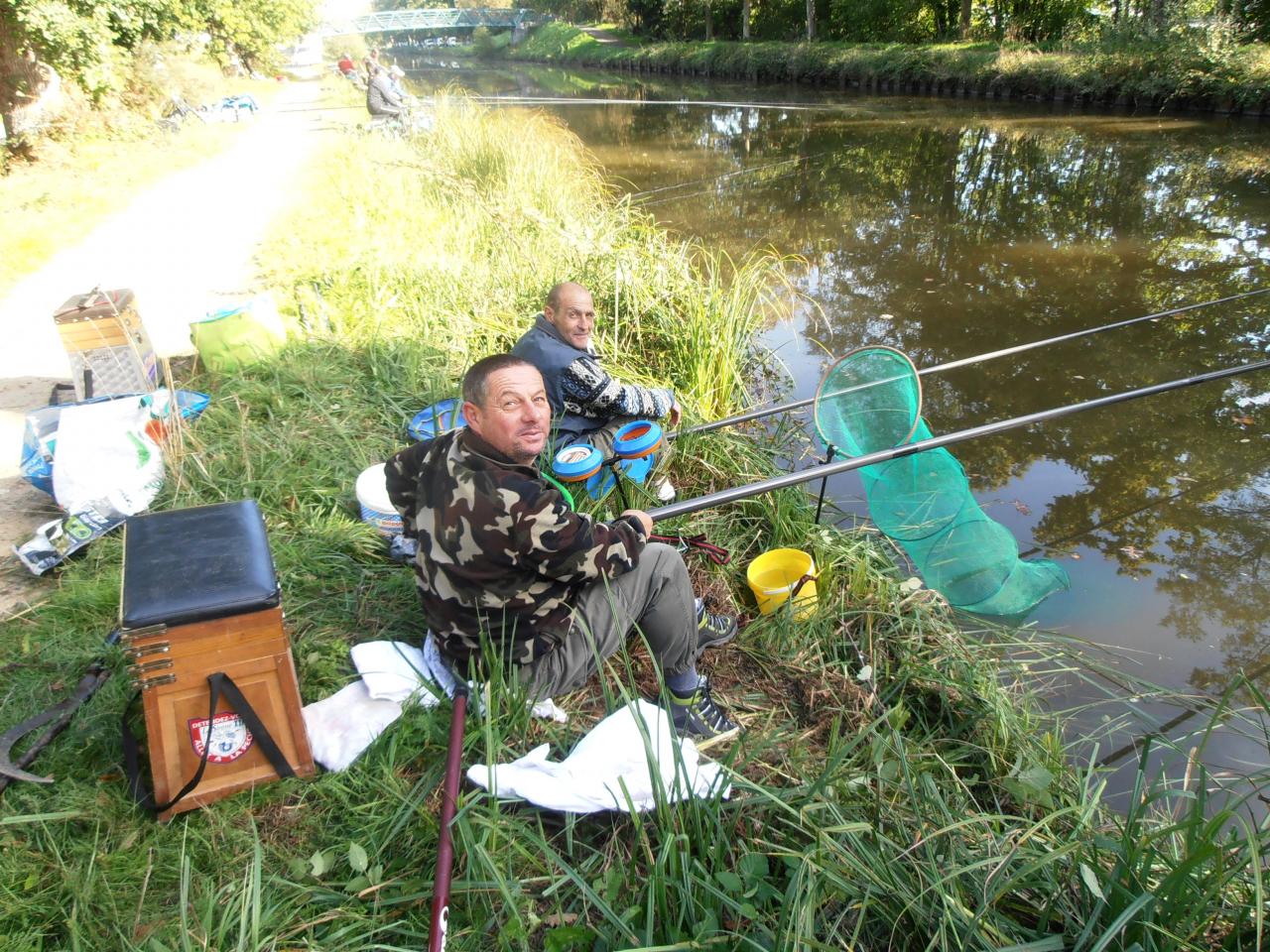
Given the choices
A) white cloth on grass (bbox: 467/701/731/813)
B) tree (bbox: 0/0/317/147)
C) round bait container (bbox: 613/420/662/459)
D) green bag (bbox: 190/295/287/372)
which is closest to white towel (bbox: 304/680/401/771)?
white cloth on grass (bbox: 467/701/731/813)

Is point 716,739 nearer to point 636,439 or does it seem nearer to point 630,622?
point 630,622

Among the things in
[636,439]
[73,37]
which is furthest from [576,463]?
[73,37]

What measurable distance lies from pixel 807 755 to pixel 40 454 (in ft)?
11.4

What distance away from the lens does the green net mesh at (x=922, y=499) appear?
10.9 ft

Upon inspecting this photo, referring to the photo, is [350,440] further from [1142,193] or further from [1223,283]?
[1142,193]

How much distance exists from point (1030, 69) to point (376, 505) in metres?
20.0

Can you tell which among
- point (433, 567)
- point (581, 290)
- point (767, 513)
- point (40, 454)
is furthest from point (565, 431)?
point (40, 454)

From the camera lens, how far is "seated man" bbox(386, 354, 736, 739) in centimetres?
212

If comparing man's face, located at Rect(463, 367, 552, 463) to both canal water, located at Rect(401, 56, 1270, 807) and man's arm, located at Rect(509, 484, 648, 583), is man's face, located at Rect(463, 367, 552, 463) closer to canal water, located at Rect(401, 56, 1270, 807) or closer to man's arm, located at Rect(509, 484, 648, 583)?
man's arm, located at Rect(509, 484, 648, 583)

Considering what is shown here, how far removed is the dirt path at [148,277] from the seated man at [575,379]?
2114mm

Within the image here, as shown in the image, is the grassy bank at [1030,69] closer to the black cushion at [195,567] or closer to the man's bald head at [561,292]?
the man's bald head at [561,292]

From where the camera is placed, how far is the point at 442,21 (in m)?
65.3

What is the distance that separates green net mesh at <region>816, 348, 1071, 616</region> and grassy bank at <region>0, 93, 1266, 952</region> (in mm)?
205

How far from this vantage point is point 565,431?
3.60m
